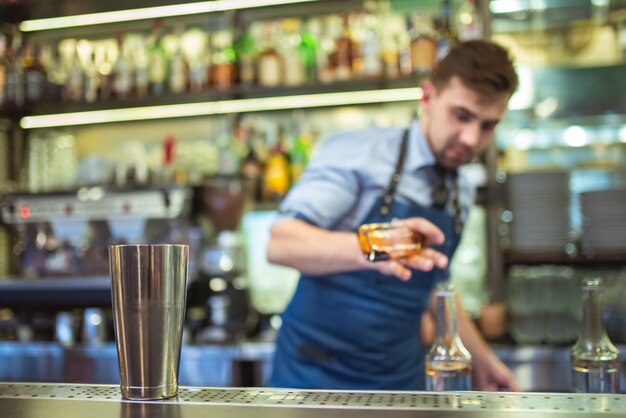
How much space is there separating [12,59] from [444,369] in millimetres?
3356

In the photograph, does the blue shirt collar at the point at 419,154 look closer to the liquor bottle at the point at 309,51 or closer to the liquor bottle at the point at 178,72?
the liquor bottle at the point at 309,51

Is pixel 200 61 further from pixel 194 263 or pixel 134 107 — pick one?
pixel 194 263

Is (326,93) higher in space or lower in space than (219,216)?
higher

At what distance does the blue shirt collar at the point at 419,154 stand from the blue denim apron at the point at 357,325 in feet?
0.08

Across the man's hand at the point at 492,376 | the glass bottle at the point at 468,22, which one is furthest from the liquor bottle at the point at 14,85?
the man's hand at the point at 492,376

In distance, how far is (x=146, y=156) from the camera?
376cm

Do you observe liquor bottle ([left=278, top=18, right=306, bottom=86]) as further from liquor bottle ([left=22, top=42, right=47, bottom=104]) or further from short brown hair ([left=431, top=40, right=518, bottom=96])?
short brown hair ([left=431, top=40, right=518, bottom=96])

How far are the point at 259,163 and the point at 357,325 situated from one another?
1.71m

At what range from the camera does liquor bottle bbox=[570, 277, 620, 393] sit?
1189mm

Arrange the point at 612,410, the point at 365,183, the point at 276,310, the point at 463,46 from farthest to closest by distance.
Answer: the point at 276,310
the point at 365,183
the point at 463,46
the point at 612,410

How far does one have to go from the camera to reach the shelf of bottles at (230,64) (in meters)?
3.40

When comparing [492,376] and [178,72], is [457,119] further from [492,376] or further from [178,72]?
[178,72]

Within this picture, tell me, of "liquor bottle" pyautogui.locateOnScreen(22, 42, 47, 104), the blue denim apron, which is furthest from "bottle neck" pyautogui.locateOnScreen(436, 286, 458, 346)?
"liquor bottle" pyautogui.locateOnScreen(22, 42, 47, 104)

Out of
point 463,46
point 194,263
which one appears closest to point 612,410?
point 463,46
